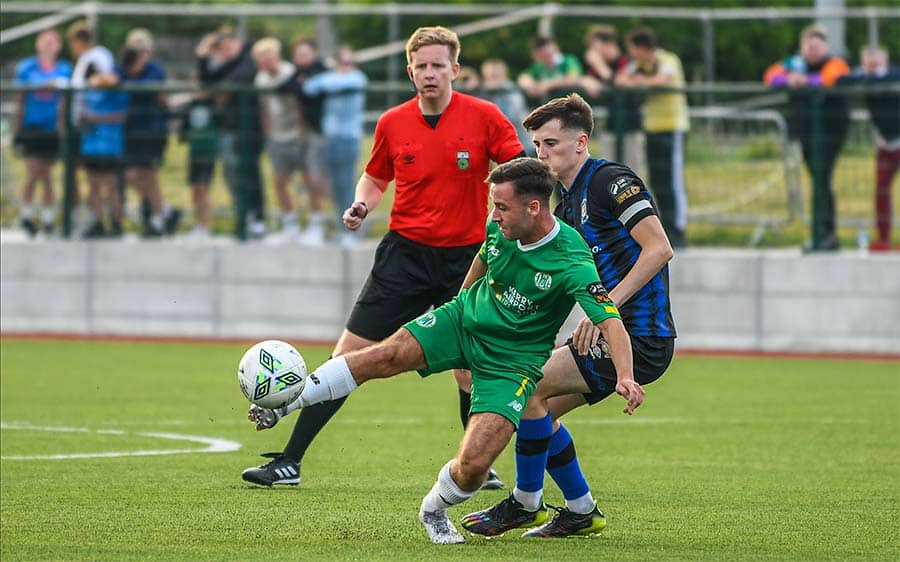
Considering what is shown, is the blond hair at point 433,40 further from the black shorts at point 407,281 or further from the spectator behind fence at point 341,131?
the spectator behind fence at point 341,131

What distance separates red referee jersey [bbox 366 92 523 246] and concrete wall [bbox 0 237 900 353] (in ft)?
25.8

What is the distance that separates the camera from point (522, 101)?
17000mm

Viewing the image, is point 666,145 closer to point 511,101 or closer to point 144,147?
point 511,101

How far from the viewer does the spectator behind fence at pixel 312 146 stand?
17.4 meters

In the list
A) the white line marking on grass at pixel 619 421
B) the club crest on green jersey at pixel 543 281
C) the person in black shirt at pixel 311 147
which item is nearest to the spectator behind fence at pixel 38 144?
the person in black shirt at pixel 311 147

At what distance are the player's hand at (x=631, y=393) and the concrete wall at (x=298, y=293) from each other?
10.1m

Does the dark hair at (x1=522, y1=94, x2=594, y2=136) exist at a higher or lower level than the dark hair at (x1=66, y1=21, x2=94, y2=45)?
lower

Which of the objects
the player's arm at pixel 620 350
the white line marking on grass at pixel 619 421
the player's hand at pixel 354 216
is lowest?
the white line marking on grass at pixel 619 421

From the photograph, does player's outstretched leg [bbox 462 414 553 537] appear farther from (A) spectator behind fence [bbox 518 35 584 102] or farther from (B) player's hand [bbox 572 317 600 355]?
(A) spectator behind fence [bbox 518 35 584 102]

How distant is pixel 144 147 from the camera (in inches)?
695

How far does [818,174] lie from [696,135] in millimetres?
1224

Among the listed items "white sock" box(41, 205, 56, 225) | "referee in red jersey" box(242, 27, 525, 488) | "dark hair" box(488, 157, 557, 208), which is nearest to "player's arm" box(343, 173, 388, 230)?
"referee in red jersey" box(242, 27, 525, 488)

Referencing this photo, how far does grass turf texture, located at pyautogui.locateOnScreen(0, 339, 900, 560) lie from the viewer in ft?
23.8

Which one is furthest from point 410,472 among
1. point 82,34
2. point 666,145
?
point 82,34
